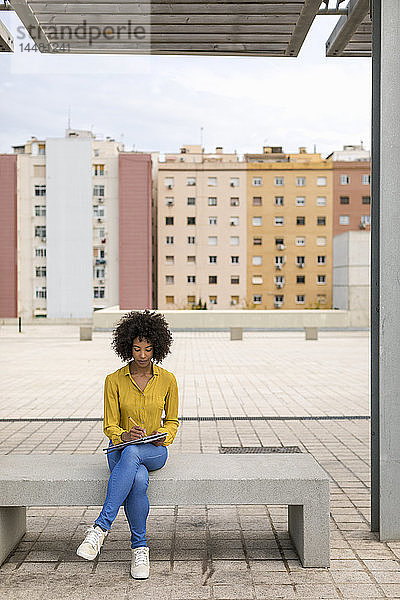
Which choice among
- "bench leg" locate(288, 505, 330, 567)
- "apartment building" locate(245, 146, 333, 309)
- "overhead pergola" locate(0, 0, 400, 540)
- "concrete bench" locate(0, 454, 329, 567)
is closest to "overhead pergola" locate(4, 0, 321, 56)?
"overhead pergola" locate(0, 0, 400, 540)

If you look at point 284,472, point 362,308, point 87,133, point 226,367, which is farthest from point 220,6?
point 87,133

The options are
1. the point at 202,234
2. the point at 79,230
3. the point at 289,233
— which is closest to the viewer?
the point at 79,230

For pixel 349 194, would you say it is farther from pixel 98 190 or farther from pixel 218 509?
pixel 218 509

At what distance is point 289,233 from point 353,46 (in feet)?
217

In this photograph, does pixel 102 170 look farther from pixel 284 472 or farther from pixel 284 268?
pixel 284 472

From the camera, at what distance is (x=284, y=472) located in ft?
13.4

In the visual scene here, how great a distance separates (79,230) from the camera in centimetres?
6844

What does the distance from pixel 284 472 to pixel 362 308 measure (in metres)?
29.7

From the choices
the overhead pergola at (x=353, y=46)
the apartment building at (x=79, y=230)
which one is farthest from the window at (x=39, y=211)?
the overhead pergola at (x=353, y=46)

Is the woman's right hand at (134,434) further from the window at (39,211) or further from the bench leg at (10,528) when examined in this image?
the window at (39,211)

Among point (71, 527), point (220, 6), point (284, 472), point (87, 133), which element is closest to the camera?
point (284, 472)

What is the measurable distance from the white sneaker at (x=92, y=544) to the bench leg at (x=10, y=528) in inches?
19.4

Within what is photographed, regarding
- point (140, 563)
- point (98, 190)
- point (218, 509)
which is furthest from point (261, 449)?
point (98, 190)

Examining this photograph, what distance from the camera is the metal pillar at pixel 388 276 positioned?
14.4 ft
